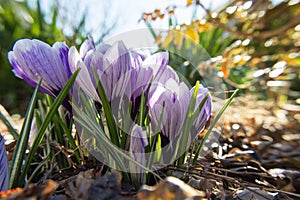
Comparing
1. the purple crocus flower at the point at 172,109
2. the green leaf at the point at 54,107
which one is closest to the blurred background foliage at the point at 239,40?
the purple crocus flower at the point at 172,109

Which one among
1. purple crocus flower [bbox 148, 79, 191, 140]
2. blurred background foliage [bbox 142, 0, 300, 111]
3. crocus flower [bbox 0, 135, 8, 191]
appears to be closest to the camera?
crocus flower [bbox 0, 135, 8, 191]

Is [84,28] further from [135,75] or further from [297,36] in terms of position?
[135,75]

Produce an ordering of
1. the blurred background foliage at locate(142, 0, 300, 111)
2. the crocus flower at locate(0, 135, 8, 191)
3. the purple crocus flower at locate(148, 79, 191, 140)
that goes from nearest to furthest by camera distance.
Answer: the crocus flower at locate(0, 135, 8, 191) → the purple crocus flower at locate(148, 79, 191, 140) → the blurred background foliage at locate(142, 0, 300, 111)

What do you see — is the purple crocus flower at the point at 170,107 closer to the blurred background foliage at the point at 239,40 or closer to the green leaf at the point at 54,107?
the green leaf at the point at 54,107

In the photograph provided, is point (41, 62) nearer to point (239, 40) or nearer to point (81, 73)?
point (81, 73)

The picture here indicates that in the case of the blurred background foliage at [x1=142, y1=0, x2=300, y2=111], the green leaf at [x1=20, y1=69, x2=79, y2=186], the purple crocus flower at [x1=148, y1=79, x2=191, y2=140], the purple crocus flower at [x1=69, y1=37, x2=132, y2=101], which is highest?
the blurred background foliage at [x1=142, y1=0, x2=300, y2=111]

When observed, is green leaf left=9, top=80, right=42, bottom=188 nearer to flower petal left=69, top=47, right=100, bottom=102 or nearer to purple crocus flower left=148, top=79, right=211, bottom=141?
flower petal left=69, top=47, right=100, bottom=102

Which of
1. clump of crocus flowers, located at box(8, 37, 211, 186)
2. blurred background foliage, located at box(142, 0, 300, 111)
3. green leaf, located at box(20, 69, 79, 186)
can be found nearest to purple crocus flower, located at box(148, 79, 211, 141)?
clump of crocus flowers, located at box(8, 37, 211, 186)

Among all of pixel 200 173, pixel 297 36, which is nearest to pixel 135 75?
pixel 200 173

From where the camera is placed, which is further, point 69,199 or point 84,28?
point 84,28
